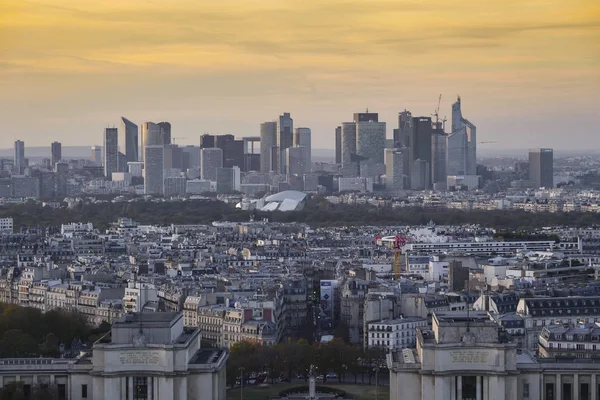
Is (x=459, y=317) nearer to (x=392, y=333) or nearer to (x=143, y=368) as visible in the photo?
(x=143, y=368)

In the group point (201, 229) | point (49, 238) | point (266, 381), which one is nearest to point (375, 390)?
point (266, 381)

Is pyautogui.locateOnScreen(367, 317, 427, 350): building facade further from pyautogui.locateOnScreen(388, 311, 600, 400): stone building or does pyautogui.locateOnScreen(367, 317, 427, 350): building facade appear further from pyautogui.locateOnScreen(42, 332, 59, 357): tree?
pyautogui.locateOnScreen(388, 311, 600, 400): stone building

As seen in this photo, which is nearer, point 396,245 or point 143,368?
point 143,368

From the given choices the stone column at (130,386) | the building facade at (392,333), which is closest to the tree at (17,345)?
the building facade at (392,333)

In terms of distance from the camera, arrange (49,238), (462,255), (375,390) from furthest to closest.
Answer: (49,238) → (462,255) → (375,390)

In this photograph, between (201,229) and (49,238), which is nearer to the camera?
(49,238)

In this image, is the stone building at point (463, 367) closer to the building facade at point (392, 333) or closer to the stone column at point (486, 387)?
the stone column at point (486, 387)

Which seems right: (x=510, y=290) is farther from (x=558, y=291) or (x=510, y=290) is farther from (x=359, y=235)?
(x=359, y=235)

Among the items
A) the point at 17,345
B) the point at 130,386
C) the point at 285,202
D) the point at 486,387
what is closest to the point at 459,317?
the point at 486,387

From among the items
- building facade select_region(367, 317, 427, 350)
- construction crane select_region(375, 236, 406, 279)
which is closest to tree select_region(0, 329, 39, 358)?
building facade select_region(367, 317, 427, 350)
